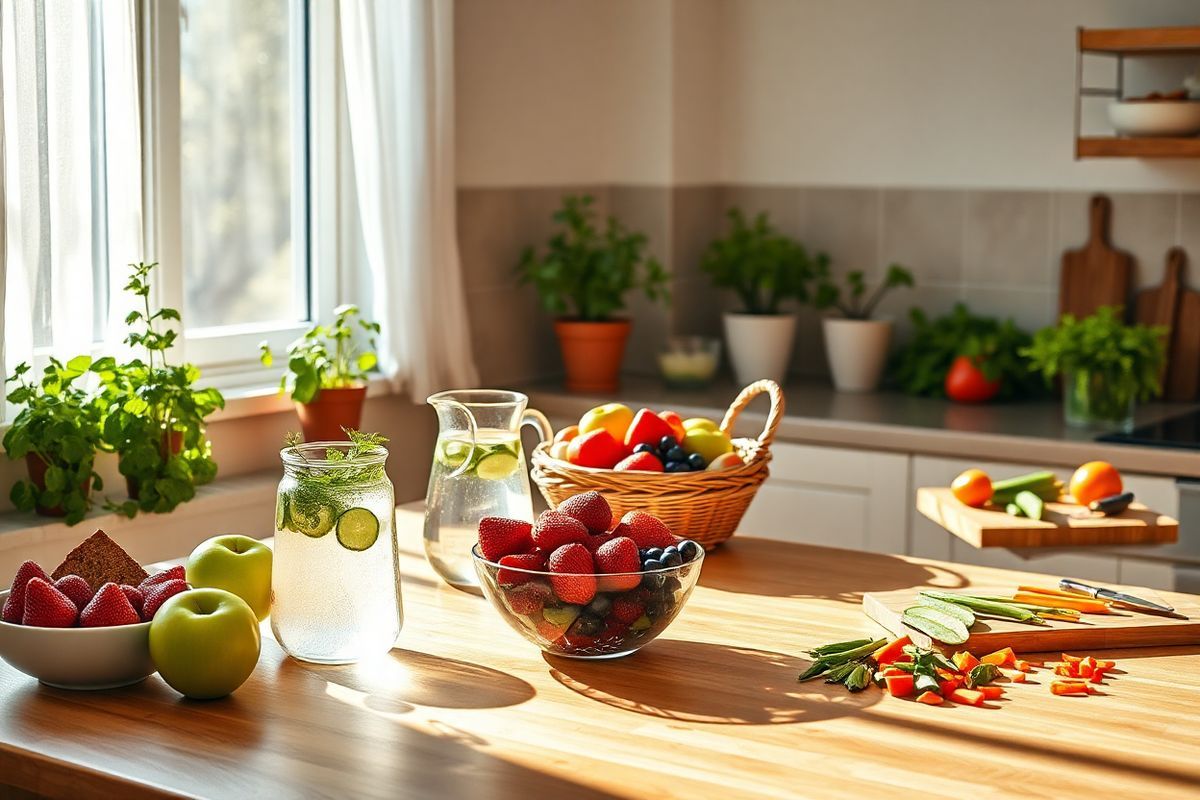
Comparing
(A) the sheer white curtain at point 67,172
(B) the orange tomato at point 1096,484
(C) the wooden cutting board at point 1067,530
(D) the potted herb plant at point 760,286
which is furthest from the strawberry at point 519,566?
(D) the potted herb plant at point 760,286

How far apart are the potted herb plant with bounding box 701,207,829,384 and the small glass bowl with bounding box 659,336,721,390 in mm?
109

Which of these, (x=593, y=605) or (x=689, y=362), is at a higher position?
(x=689, y=362)

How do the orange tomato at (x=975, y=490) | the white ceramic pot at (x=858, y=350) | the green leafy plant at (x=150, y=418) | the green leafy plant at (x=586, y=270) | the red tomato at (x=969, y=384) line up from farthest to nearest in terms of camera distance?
the white ceramic pot at (x=858, y=350)
the green leafy plant at (x=586, y=270)
the red tomato at (x=969, y=384)
the green leafy plant at (x=150, y=418)
the orange tomato at (x=975, y=490)

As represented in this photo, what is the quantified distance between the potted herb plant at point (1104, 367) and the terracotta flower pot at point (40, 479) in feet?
7.14

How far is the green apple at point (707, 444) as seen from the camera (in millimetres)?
2129

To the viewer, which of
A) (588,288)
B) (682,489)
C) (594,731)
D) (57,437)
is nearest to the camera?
(594,731)

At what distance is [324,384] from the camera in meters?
3.19

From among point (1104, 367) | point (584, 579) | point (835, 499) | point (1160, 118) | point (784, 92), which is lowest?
point (835, 499)

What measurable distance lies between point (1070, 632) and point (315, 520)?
2.93ft

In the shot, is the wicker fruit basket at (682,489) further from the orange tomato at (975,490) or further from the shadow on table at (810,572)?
the orange tomato at (975,490)

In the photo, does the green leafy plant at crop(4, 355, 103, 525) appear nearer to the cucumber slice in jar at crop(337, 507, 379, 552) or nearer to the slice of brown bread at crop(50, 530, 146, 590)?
the slice of brown bread at crop(50, 530, 146, 590)

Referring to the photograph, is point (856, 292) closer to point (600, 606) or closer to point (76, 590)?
point (600, 606)

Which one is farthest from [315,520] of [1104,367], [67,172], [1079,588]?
[1104,367]

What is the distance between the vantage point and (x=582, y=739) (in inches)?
55.6
